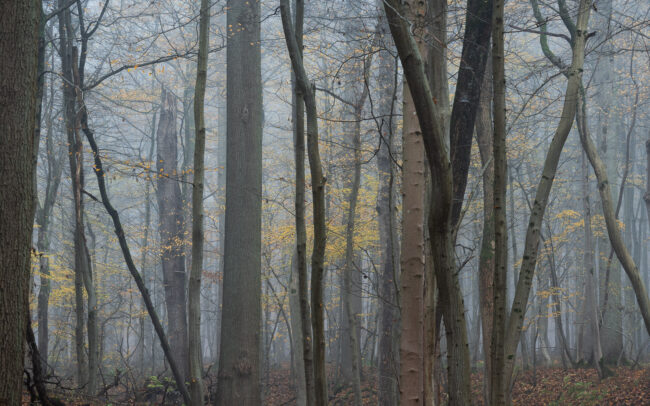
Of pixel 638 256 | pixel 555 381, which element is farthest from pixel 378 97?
pixel 638 256

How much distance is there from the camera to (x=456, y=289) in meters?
3.23

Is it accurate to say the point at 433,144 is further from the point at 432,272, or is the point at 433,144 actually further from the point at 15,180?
the point at 15,180

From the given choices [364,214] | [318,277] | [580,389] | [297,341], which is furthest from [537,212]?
[364,214]

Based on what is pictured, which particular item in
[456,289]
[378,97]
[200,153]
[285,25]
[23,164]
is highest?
[378,97]

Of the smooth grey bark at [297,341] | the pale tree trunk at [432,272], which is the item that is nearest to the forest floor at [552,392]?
the smooth grey bark at [297,341]

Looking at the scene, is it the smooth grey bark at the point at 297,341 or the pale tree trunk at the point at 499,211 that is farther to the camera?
the smooth grey bark at the point at 297,341

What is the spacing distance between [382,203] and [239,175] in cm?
402

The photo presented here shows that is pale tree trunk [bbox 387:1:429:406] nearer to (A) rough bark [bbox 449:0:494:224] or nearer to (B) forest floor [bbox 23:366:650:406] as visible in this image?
(A) rough bark [bbox 449:0:494:224]

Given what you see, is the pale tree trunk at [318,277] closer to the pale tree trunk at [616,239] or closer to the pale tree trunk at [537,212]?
the pale tree trunk at [537,212]

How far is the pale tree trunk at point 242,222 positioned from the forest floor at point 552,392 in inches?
80.2

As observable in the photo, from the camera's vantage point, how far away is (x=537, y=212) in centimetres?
359

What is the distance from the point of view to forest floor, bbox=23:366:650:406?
28.9ft

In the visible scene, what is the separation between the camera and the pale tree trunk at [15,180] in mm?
3672

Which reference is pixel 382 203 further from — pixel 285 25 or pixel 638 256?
pixel 638 256
